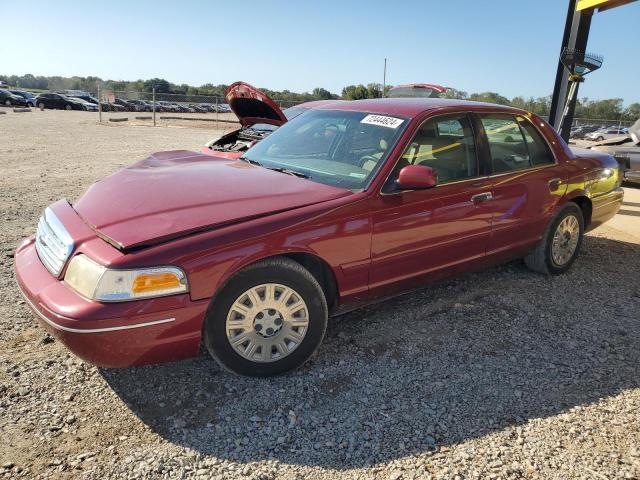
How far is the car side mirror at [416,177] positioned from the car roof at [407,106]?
23.5 inches

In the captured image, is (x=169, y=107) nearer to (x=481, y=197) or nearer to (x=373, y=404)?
(x=481, y=197)

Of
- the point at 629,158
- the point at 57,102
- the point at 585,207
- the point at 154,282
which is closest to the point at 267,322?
the point at 154,282

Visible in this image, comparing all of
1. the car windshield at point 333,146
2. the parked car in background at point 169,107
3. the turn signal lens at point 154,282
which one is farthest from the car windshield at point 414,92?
the parked car in background at point 169,107

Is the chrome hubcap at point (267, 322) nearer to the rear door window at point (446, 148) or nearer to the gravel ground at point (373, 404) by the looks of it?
the gravel ground at point (373, 404)

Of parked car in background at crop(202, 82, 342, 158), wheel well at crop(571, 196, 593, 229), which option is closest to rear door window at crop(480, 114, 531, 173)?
wheel well at crop(571, 196, 593, 229)

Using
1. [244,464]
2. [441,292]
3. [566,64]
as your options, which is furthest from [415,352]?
[566,64]

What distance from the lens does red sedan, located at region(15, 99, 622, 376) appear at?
2.53 metres

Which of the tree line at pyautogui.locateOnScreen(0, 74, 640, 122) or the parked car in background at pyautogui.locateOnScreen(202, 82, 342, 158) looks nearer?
the parked car in background at pyautogui.locateOnScreen(202, 82, 342, 158)

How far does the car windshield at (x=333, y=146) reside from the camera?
3418 mm

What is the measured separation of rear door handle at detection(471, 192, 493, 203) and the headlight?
232 centimetres

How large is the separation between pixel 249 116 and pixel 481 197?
5465mm

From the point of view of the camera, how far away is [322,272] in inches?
125

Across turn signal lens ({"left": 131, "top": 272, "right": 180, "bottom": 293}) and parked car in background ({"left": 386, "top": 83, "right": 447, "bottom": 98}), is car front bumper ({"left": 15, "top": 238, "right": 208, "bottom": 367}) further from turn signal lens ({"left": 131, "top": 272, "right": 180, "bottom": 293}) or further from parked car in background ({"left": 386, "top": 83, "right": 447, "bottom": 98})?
parked car in background ({"left": 386, "top": 83, "right": 447, "bottom": 98})

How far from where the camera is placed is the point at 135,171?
3.64 metres
